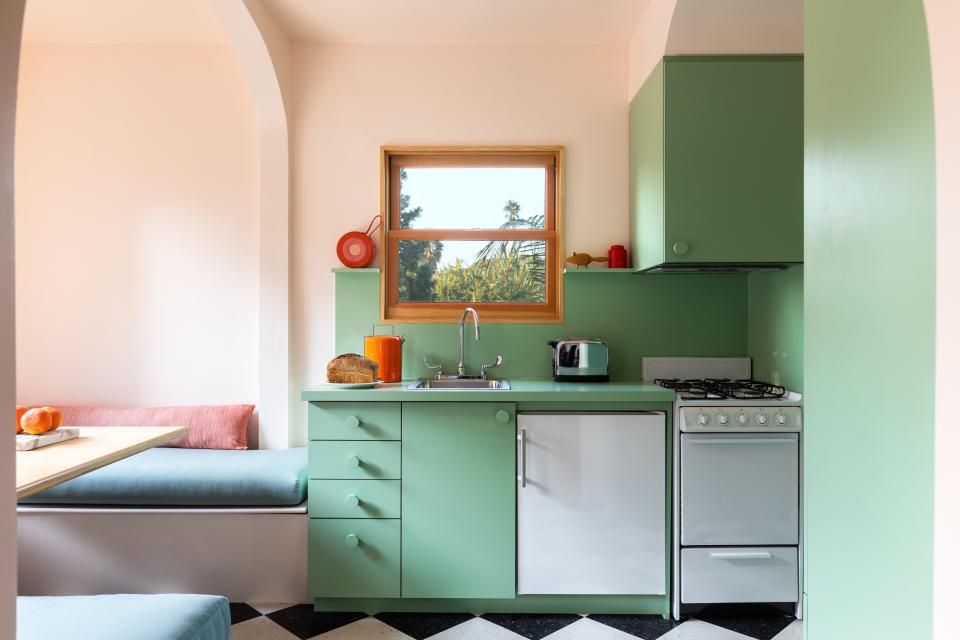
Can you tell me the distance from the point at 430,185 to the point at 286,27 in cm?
101

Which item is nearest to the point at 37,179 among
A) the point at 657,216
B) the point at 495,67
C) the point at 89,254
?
the point at 89,254

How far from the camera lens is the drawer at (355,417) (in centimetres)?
246

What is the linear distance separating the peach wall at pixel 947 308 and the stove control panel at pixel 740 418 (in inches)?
62.4

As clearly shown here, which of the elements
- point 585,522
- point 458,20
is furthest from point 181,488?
point 458,20

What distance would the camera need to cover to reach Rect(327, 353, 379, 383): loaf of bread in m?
2.61

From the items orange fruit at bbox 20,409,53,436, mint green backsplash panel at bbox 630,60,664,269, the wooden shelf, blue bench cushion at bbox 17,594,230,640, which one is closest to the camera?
blue bench cushion at bbox 17,594,230,640

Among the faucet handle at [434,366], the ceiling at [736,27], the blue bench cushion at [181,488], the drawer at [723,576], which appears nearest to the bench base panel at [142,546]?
the blue bench cushion at [181,488]

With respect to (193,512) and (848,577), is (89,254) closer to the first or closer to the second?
(193,512)

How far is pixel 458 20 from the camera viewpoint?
288 cm

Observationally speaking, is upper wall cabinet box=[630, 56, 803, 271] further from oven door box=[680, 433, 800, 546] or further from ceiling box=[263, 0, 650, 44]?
oven door box=[680, 433, 800, 546]

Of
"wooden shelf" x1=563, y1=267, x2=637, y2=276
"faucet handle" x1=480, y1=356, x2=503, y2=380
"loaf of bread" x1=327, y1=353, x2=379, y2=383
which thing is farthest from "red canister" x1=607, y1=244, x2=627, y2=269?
"loaf of bread" x1=327, y1=353, x2=379, y2=383

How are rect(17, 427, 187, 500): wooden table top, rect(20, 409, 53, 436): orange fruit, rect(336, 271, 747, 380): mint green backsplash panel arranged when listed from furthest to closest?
rect(336, 271, 747, 380): mint green backsplash panel, rect(20, 409, 53, 436): orange fruit, rect(17, 427, 187, 500): wooden table top

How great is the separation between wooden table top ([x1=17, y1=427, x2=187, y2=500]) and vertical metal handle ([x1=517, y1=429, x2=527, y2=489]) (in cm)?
127

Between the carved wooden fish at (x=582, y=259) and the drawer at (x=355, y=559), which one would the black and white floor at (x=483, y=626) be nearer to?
the drawer at (x=355, y=559)
